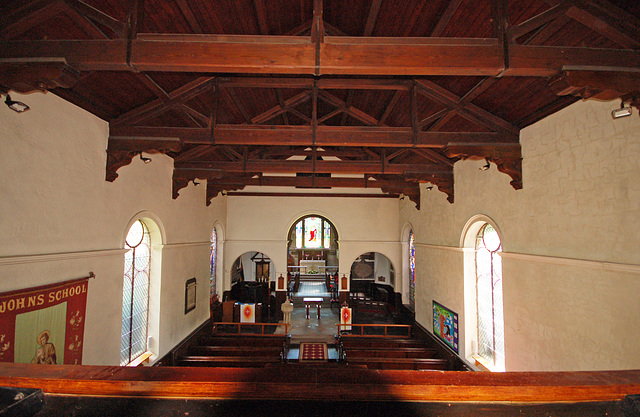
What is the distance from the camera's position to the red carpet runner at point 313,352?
24.1 feet

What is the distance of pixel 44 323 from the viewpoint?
11.9 feet

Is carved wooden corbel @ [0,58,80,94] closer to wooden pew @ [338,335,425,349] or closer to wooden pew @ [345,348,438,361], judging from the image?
wooden pew @ [345,348,438,361]

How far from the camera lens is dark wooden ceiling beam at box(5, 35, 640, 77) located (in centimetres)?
273

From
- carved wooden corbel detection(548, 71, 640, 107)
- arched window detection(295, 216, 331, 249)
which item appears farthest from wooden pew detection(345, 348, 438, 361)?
arched window detection(295, 216, 331, 249)

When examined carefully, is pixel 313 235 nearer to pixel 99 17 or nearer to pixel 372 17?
pixel 372 17

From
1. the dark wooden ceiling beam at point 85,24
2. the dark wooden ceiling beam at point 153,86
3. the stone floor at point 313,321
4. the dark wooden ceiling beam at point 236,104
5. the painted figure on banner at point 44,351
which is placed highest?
the dark wooden ceiling beam at point 236,104

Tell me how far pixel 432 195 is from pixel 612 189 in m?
5.18

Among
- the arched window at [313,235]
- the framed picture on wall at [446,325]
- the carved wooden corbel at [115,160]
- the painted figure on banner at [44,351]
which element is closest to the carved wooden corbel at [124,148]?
the carved wooden corbel at [115,160]

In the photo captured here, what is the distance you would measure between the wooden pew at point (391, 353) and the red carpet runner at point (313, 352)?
740 mm

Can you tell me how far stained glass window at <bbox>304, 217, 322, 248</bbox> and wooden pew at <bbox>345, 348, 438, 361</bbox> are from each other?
9818 millimetres

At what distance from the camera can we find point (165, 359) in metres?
6.54

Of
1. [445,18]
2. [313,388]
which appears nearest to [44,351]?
[313,388]

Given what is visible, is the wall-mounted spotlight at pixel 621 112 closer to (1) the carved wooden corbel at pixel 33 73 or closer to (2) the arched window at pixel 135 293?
(1) the carved wooden corbel at pixel 33 73

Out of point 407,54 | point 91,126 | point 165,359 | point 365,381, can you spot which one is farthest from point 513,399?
point 165,359
